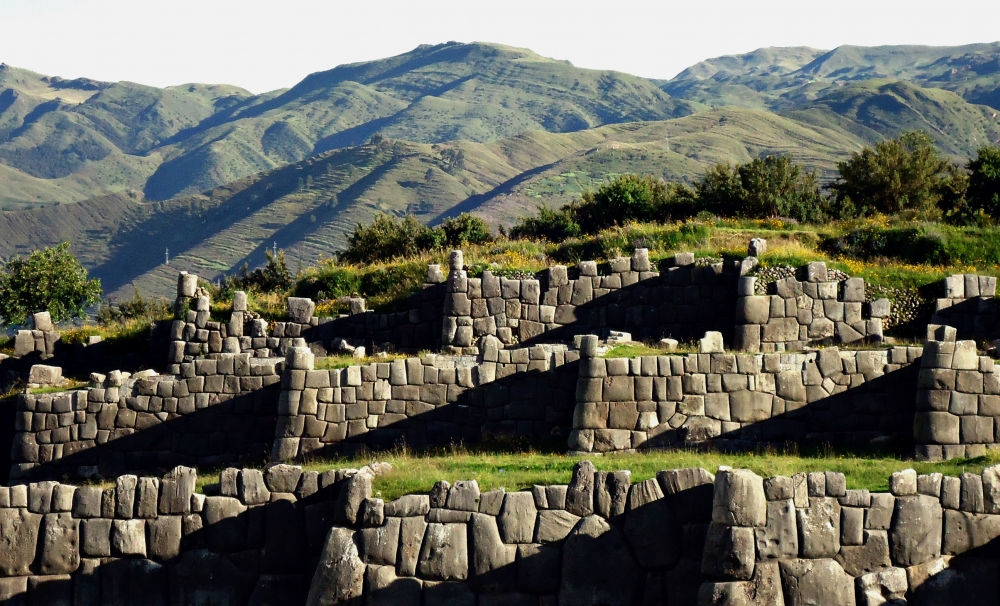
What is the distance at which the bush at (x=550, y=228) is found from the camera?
127 ft

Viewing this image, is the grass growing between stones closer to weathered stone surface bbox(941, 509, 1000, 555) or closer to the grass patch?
weathered stone surface bbox(941, 509, 1000, 555)

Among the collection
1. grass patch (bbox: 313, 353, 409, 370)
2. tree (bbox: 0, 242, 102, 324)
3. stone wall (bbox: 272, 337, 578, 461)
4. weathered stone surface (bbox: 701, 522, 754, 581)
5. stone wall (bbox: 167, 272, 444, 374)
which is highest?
tree (bbox: 0, 242, 102, 324)

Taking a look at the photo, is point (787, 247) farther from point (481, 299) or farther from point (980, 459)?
point (980, 459)

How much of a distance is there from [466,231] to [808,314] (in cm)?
1461

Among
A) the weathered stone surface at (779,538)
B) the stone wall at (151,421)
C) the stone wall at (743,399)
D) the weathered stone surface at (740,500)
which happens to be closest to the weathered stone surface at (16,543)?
the stone wall at (151,421)

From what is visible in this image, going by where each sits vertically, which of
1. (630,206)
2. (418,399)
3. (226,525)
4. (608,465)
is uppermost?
(630,206)

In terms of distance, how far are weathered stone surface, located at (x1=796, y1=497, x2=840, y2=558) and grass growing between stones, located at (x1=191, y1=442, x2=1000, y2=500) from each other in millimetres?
1124

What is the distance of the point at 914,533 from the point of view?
53.5 feet

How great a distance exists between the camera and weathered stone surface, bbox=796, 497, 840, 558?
53.2 feet

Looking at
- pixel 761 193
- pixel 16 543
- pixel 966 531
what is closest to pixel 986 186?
pixel 761 193

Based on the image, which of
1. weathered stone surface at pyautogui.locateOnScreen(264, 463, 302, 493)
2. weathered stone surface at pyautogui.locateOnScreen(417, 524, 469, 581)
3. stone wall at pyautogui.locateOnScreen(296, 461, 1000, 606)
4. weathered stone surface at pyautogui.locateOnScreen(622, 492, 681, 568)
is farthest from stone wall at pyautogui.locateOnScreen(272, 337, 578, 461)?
weathered stone surface at pyautogui.locateOnScreen(622, 492, 681, 568)

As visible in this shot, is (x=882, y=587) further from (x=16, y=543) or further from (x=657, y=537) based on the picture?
(x=16, y=543)

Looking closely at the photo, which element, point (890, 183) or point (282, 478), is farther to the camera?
point (890, 183)

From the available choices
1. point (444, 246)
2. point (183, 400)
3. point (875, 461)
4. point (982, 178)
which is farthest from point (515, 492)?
point (982, 178)
